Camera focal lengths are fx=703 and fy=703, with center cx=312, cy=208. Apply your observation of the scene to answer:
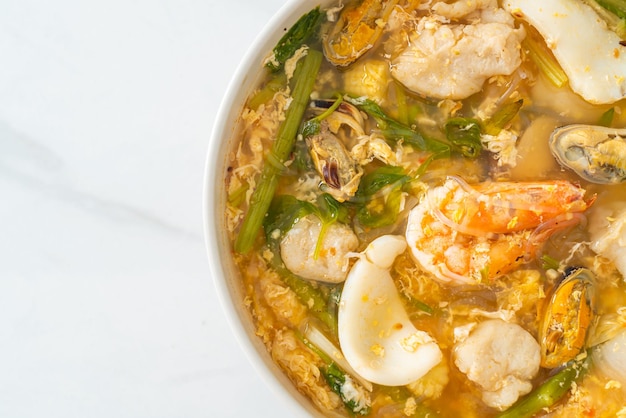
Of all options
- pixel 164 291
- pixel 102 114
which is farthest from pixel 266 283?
pixel 102 114

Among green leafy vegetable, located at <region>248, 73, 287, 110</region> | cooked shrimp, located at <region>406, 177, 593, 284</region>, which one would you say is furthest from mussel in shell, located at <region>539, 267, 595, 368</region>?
green leafy vegetable, located at <region>248, 73, 287, 110</region>

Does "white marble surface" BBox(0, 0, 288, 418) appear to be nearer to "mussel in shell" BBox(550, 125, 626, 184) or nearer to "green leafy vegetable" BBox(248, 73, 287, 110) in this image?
"green leafy vegetable" BBox(248, 73, 287, 110)

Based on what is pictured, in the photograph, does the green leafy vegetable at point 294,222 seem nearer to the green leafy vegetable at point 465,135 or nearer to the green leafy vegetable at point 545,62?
the green leafy vegetable at point 465,135

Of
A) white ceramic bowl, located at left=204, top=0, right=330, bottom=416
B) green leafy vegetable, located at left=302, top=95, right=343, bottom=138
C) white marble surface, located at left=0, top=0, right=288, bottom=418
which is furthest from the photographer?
white marble surface, located at left=0, top=0, right=288, bottom=418

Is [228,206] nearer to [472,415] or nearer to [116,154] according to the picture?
[116,154]

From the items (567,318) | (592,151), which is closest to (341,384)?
A: (567,318)
